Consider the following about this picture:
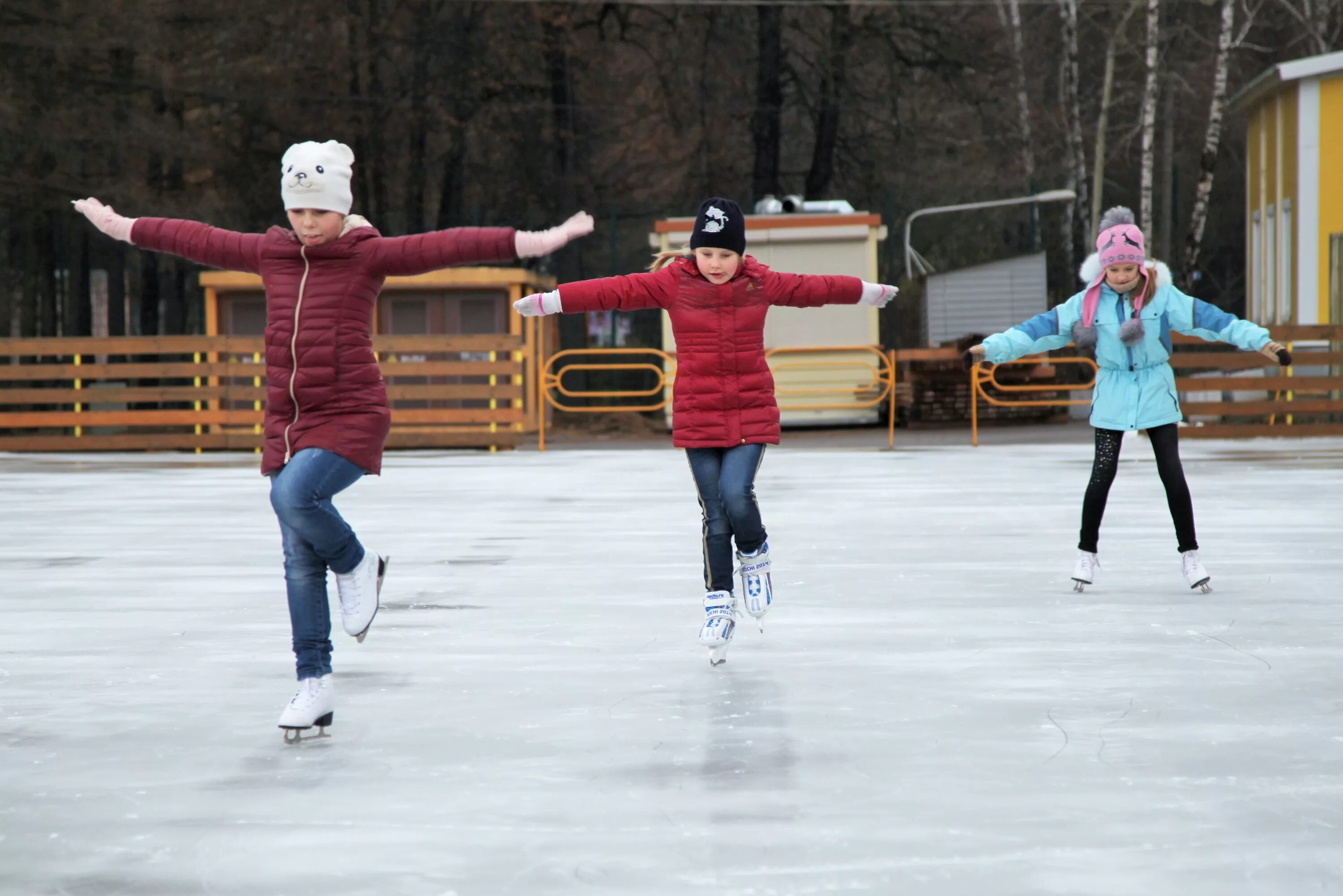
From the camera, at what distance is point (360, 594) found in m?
5.18

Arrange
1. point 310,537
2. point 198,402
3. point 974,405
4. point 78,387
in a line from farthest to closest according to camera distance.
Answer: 1. point 198,402
2. point 78,387
3. point 974,405
4. point 310,537

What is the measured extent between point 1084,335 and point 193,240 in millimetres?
3907

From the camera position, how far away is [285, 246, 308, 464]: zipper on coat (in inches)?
189

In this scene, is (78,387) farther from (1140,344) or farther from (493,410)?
(1140,344)

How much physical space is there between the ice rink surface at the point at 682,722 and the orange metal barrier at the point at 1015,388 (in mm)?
6649

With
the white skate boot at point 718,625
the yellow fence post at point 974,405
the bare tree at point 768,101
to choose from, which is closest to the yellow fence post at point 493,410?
the yellow fence post at point 974,405

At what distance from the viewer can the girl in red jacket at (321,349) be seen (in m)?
4.76

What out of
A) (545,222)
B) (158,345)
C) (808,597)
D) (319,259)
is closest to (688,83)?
(545,222)

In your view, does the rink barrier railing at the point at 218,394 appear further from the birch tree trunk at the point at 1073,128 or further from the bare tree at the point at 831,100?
the birch tree trunk at the point at 1073,128

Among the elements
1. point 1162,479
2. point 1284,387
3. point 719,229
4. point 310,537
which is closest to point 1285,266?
point 1284,387

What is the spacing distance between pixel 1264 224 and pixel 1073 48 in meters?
5.86

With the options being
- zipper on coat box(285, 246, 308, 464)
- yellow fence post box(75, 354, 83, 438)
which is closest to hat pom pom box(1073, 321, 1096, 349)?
zipper on coat box(285, 246, 308, 464)

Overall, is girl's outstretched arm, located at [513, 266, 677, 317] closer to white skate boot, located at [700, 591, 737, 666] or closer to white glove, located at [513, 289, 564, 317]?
white glove, located at [513, 289, 564, 317]

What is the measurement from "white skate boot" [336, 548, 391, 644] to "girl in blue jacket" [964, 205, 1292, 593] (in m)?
3.01
